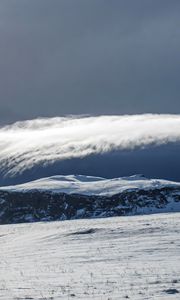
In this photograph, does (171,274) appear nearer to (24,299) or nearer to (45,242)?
(24,299)

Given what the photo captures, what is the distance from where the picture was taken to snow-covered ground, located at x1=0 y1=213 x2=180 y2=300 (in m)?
22.8

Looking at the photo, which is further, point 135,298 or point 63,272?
point 63,272

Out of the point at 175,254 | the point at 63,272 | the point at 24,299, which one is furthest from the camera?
the point at 175,254

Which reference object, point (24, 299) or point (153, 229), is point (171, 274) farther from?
point (153, 229)

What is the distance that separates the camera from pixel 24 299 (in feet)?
72.1

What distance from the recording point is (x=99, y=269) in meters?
31.8

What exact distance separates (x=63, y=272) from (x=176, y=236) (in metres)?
20.2

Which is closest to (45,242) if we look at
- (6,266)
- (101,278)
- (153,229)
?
(153,229)

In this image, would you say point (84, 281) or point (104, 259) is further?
point (104, 259)

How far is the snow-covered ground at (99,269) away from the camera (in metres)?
22.8

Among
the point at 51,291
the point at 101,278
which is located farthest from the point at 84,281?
the point at 51,291

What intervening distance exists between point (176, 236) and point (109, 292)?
2806cm

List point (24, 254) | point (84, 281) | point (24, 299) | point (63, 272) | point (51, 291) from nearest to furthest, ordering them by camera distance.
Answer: point (24, 299) → point (51, 291) → point (84, 281) → point (63, 272) → point (24, 254)

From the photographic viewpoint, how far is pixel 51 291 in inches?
939
